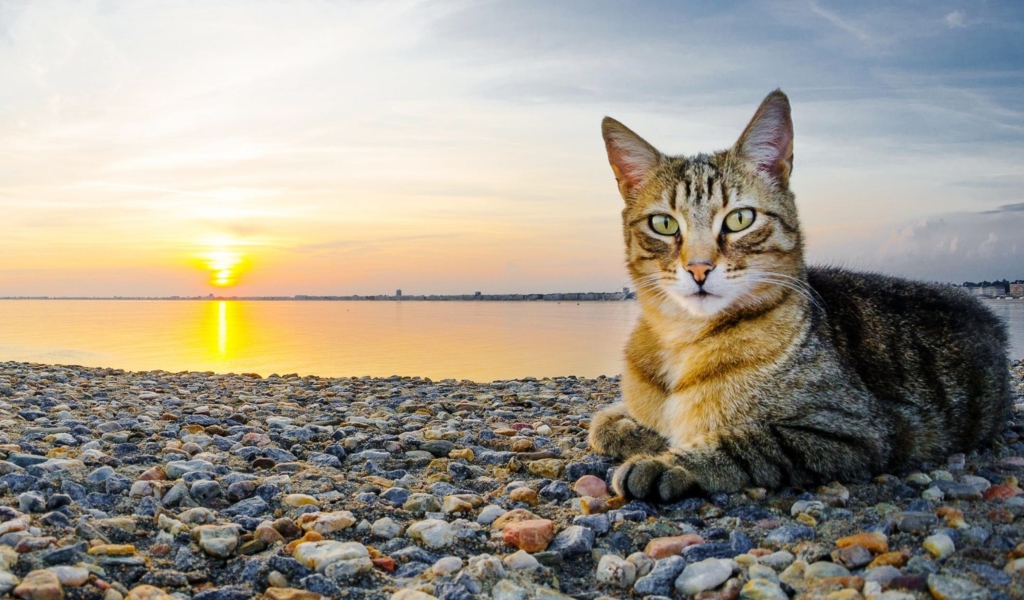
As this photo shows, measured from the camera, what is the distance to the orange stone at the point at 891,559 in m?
2.87

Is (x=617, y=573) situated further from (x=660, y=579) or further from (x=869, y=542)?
(x=869, y=542)

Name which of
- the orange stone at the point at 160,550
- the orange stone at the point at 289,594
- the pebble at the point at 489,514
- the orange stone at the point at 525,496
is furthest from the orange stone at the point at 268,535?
the orange stone at the point at 525,496

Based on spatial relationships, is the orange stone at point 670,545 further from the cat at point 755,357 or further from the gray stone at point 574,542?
the cat at point 755,357

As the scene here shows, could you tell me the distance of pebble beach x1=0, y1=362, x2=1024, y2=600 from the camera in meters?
2.79

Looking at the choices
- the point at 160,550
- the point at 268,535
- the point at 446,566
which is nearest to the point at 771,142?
the point at 446,566

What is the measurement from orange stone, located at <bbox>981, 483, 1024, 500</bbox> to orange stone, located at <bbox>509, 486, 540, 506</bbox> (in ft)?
7.71

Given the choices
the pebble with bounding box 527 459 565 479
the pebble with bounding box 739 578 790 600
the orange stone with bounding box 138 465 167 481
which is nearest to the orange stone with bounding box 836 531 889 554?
the pebble with bounding box 739 578 790 600

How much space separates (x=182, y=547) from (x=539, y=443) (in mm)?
2722

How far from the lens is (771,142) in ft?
14.2

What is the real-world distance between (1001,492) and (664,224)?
2.27 metres

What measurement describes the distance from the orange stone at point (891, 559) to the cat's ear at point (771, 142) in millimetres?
2228

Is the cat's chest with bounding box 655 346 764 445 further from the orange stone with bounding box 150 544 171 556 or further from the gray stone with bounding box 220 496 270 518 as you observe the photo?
the orange stone with bounding box 150 544 171 556

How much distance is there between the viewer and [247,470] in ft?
14.9

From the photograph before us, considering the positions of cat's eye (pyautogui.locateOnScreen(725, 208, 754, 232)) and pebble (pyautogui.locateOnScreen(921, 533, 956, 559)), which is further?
cat's eye (pyautogui.locateOnScreen(725, 208, 754, 232))
